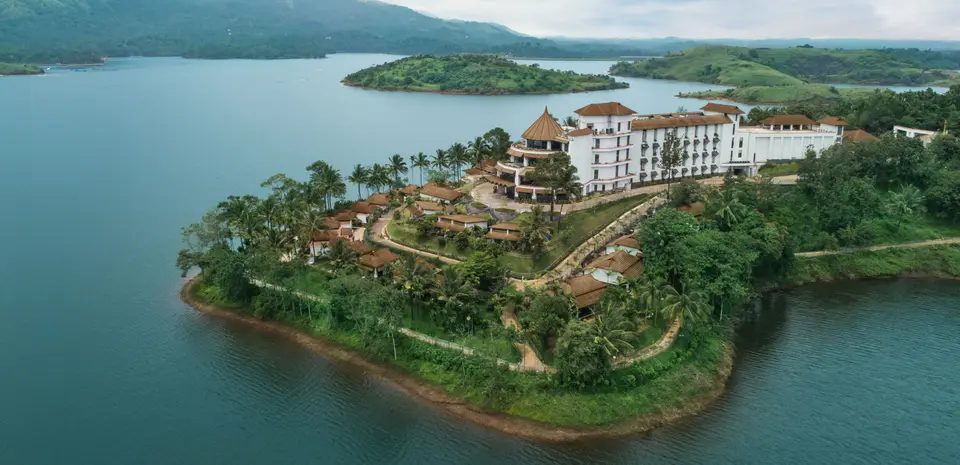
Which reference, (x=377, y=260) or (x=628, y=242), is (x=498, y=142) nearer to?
(x=628, y=242)

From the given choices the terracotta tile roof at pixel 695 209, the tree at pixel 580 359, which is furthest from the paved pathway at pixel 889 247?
the tree at pixel 580 359

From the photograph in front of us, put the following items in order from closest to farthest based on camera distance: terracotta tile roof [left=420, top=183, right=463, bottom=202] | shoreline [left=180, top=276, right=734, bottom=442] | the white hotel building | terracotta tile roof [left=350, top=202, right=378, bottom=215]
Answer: shoreline [left=180, top=276, right=734, bottom=442] → terracotta tile roof [left=420, top=183, right=463, bottom=202] → the white hotel building → terracotta tile roof [left=350, top=202, right=378, bottom=215]

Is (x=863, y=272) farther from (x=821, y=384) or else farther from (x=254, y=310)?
(x=254, y=310)

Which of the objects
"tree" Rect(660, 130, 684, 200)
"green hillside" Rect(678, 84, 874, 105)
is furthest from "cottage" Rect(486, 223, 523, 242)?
"green hillside" Rect(678, 84, 874, 105)

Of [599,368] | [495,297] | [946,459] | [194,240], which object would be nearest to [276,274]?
[495,297]

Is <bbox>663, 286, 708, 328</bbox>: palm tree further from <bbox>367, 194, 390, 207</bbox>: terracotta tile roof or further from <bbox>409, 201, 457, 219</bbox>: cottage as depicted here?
<bbox>367, 194, 390, 207</bbox>: terracotta tile roof

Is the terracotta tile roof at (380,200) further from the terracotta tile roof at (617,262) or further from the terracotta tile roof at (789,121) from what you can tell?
the terracotta tile roof at (789,121)
